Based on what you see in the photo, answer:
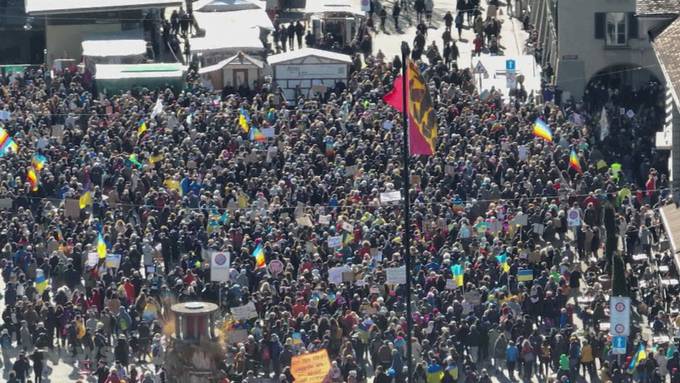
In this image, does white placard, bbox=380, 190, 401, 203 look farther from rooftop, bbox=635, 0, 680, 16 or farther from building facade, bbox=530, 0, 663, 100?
building facade, bbox=530, 0, 663, 100

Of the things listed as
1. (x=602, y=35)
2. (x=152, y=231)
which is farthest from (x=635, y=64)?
(x=152, y=231)

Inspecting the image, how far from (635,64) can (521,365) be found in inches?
1167

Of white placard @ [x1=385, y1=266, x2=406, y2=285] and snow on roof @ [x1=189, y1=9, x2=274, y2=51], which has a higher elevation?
snow on roof @ [x1=189, y1=9, x2=274, y2=51]

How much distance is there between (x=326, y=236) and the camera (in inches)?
2940

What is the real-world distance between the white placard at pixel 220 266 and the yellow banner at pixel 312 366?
345 inches

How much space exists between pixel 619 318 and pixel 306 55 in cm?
2953

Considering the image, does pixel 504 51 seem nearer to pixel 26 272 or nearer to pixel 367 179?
pixel 367 179

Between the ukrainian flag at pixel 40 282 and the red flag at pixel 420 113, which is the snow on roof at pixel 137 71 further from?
the red flag at pixel 420 113

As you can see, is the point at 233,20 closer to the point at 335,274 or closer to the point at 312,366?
the point at 335,274

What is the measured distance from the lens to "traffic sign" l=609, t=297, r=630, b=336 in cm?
6694

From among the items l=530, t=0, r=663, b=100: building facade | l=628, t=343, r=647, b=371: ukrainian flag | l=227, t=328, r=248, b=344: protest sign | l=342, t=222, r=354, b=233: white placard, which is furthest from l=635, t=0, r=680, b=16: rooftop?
l=227, t=328, r=248, b=344: protest sign

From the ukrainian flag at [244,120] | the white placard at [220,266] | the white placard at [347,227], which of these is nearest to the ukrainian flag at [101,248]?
the white placard at [220,266]

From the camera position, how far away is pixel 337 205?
258 feet

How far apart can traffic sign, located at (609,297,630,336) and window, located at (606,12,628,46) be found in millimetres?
30815
